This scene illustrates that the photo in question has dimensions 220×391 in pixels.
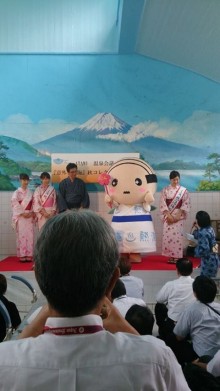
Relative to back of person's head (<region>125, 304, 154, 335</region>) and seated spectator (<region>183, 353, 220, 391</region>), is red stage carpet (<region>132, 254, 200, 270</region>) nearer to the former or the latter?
back of person's head (<region>125, 304, 154, 335</region>)

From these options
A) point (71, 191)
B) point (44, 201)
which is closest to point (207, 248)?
point (71, 191)

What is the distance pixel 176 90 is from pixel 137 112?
77cm

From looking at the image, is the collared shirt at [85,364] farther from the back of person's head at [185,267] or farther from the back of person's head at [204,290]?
the back of person's head at [185,267]

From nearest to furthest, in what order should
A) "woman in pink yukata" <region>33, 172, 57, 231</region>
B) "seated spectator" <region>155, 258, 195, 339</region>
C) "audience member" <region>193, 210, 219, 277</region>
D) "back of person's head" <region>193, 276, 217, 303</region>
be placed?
"back of person's head" <region>193, 276, 217, 303</region> → "seated spectator" <region>155, 258, 195, 339</region> → "audience member" <region>193, 210, 219, 277</region> → "woman in pink yukata" <region>33, 172, 57, 231</region>

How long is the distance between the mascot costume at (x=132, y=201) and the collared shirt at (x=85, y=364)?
517 cm

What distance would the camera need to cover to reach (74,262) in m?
0.87

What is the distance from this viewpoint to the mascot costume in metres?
6.04

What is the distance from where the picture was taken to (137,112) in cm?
748

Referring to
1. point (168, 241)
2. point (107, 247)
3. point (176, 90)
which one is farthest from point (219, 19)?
point (107, 247)

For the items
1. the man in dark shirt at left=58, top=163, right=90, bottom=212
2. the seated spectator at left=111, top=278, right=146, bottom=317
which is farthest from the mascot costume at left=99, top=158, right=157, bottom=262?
the seated spectator at left=111, top=278, right=146, bottom=317

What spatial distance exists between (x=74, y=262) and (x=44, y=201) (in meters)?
5.98

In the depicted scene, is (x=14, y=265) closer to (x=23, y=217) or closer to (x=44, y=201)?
(x=23, y=217)

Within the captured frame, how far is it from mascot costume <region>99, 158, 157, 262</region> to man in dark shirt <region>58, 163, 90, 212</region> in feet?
2.58

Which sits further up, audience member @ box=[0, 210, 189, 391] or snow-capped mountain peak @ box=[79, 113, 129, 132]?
snow-capped mountain peak @ box=[79, 113, 129, 132]
